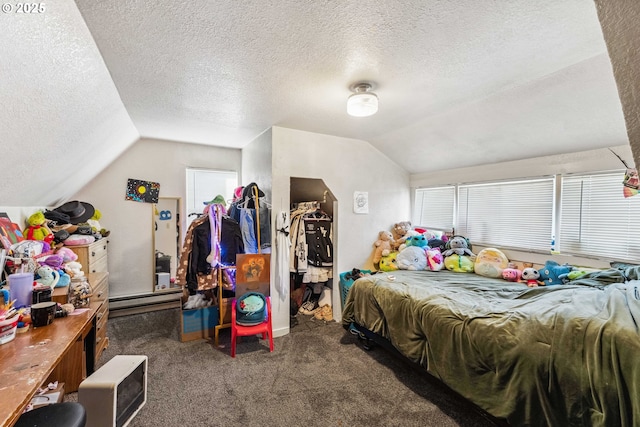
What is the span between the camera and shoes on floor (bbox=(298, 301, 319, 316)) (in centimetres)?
376

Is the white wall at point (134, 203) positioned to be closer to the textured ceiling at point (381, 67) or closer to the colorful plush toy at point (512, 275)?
the textured ceiling at point (381, 67)

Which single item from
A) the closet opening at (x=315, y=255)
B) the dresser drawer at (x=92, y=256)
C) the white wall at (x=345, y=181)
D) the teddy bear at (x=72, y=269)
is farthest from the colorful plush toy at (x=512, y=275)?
the dresser drawer at (x=92, y=256)

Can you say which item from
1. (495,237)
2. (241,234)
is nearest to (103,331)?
(241,234)

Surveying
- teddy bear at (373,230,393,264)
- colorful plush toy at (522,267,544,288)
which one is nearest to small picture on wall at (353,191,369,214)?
teddy bear at (373,230,393,264)

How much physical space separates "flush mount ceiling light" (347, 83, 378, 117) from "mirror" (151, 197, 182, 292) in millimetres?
3169

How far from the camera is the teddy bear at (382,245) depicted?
3.66m

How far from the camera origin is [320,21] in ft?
4.65

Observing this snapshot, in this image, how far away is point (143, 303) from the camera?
383 centimetres

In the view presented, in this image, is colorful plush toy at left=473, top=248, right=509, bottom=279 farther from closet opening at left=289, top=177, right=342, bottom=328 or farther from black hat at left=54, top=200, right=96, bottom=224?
black hat at left=54, top=200, right=96, bottom=224

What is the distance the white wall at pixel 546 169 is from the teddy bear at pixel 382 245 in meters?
1.06

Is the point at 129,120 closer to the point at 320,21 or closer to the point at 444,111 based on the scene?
the point at 320,21

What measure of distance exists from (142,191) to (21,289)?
2457mm

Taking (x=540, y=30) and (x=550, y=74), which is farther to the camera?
(x=550, y=74)

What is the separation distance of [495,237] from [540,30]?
2.41 m
